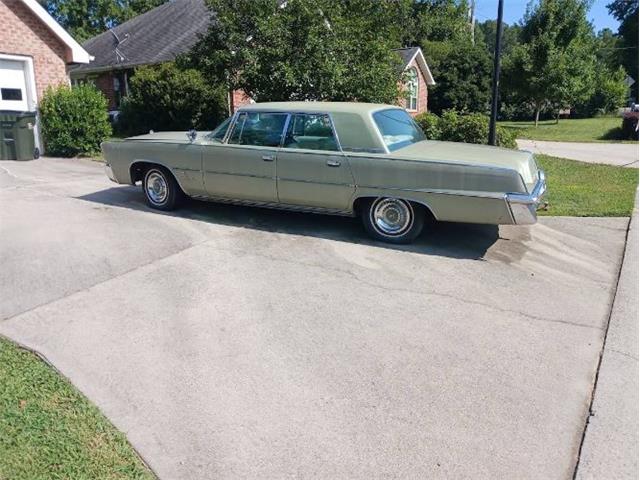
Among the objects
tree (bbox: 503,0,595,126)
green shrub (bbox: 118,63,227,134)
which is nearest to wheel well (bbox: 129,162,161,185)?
green shrub (bbox: 118,63,227,134)

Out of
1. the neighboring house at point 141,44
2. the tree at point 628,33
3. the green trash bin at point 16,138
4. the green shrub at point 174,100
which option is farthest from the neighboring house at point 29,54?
the tree at point 628,33

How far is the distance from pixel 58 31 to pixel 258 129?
9628 mm

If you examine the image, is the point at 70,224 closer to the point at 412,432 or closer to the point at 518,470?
the point at 412,432

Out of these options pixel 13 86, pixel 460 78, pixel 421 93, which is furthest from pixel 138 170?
pixel 460 78

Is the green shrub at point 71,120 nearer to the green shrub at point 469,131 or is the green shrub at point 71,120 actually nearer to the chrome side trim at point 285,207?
the chrome side trim at point 285,207

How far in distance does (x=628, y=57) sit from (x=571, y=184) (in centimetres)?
6116

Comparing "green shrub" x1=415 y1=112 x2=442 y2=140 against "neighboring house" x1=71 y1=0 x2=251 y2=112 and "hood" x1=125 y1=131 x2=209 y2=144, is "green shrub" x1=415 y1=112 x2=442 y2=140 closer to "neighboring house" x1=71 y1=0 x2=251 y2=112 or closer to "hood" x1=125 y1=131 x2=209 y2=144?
"hood" x1=125 y1=131 x2=209 y2=144

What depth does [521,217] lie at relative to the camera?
554 cm

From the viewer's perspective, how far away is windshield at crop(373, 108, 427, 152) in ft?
20.9

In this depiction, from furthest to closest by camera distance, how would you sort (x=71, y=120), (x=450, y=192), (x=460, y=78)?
(x=460, y=78)
(x=71, y=120)
(x=450, y=192)

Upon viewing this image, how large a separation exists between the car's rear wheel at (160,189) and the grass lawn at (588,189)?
479 centimetres

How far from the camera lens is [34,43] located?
13438 mm

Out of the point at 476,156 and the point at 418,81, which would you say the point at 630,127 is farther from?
the point at 476,156

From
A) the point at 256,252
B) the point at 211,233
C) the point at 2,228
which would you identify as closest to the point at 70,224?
the point at 2,228
